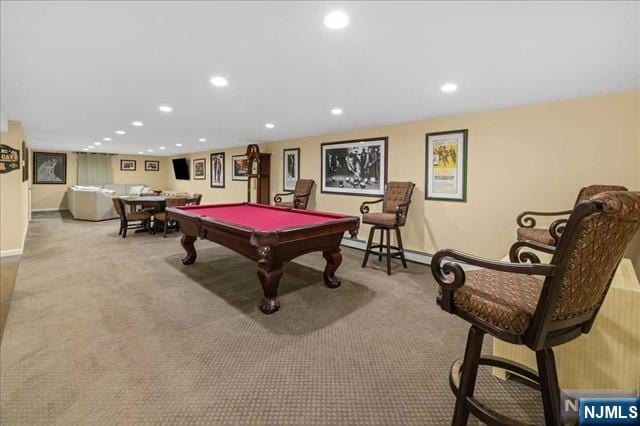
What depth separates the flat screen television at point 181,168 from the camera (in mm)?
10375

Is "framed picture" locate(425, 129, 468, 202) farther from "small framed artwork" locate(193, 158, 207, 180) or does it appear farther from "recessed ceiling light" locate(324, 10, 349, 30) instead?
"small framed artwork" locate(193, 158, 207, 180)

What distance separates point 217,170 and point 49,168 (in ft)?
19.6

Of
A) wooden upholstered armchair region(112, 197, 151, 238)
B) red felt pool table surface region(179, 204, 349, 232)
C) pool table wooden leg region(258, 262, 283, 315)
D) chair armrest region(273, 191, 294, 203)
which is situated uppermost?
chair armrest region(273, 191, 294, 203)

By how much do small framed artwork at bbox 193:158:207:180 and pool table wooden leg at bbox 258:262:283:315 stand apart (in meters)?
7.70

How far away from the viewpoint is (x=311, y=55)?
223cm

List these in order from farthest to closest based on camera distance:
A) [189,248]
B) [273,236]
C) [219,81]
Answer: [189,248], [219,81], [273,236]

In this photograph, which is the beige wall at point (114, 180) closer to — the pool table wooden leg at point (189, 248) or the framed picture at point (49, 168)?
the framed picture at point (49, 168)

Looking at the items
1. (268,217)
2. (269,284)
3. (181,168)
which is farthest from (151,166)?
(269,284)

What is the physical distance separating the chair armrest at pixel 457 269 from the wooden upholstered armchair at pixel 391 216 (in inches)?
102

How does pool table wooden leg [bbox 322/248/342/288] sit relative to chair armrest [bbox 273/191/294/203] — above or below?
below

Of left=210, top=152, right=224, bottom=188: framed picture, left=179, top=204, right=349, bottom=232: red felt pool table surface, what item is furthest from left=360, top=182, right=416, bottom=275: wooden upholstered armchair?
left=210, top=152, right=224, bottom=188: framed picture

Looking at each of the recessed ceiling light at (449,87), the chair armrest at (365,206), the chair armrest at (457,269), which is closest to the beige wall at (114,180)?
the chair armrest at (365,206)

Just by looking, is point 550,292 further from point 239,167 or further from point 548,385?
point 239,167

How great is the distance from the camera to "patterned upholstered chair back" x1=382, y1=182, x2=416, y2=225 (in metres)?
4.27
